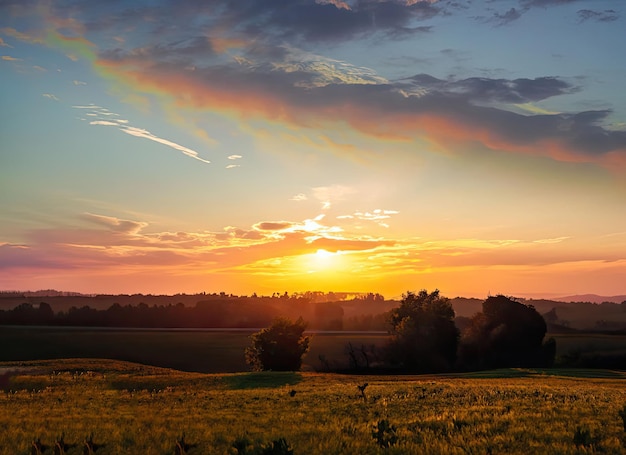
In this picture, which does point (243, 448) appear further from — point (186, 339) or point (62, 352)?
point (186, 339)

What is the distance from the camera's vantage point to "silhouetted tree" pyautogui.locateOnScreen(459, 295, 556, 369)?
100438 mm

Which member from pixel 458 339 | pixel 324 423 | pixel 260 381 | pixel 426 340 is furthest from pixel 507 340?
pixel 324 423

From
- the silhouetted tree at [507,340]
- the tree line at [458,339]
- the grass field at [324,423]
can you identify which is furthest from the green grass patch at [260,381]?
the silhouetted tree at [507,340]

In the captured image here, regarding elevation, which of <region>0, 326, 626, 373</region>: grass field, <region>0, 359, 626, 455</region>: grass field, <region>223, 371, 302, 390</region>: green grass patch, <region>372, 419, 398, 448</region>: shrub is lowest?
<region>0, 326, 626, 373</region>: grass field

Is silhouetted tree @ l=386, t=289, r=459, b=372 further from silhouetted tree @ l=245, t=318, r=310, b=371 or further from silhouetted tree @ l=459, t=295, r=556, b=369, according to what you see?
silhouetted tree @ l=245, t=318, r=310, b=371

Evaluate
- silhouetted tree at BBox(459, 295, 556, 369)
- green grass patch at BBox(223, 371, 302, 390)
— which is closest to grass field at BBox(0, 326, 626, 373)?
silhouetted tree at BBox(459, 295, 556, 369)

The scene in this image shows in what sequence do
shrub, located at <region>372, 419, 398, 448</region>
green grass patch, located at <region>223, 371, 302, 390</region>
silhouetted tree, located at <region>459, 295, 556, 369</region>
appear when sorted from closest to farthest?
shrub, located at <region>372, 419, 398, 448</region>
green grass patch, located at <region>223, 371, 302, 390</region>
silhouetted tree, located at <region>459, 295, 556, 369</region>

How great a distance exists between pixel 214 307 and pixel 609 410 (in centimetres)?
17561

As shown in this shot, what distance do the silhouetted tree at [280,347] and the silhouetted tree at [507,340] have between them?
36.2 meters

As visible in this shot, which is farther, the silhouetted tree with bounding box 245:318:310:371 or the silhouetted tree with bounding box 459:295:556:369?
the silhouetted tree with bounding box 459:295:556:369

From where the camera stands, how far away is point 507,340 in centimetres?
10112

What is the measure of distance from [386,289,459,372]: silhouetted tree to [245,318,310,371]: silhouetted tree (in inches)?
924

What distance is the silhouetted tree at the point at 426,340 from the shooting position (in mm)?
97312

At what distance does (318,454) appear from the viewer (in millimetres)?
12914
